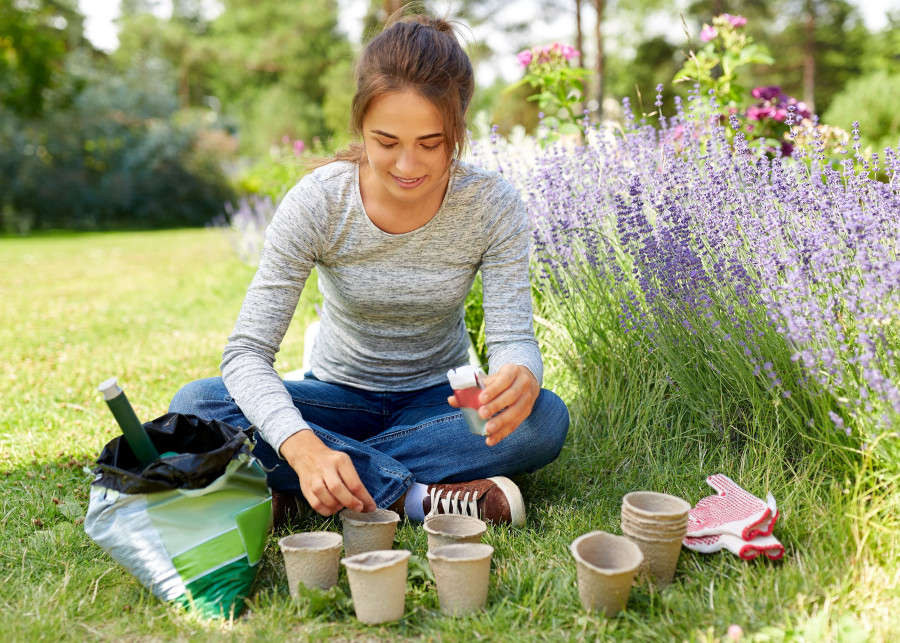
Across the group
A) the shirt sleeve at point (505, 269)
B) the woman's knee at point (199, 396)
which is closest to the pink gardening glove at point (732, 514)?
the shirt sleeve at point (505, 269)

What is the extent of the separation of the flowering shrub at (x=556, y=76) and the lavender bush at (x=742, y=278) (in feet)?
3.17

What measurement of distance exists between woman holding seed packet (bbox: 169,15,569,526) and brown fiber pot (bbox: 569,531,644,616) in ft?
1.08

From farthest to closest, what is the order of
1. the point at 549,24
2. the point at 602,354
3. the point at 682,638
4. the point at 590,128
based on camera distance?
the point at 549,24 < the point at 590,128 < the point at 602,354 < the point at 682,638

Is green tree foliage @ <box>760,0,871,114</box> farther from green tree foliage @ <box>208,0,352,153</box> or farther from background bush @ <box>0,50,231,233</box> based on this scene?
background bush @ <box>0,50,231,233</box>

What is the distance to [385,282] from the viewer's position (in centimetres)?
205

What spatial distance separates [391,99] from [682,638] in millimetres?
1299

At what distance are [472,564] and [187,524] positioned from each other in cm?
59

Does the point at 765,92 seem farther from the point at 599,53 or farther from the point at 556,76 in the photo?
the point at 599,53

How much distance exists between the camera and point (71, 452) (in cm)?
254

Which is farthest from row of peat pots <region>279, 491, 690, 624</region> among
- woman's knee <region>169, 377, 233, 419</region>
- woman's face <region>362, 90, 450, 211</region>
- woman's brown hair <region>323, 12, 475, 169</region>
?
woman's brown hair <region>323, 12, 475, 169</region>


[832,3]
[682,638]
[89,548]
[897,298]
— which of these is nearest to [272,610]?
[89,548]

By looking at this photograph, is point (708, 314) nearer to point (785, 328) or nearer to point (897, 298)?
point (785, 328)

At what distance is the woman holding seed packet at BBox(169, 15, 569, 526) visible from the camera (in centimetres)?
176

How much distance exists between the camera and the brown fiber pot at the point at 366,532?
66.2 inches
